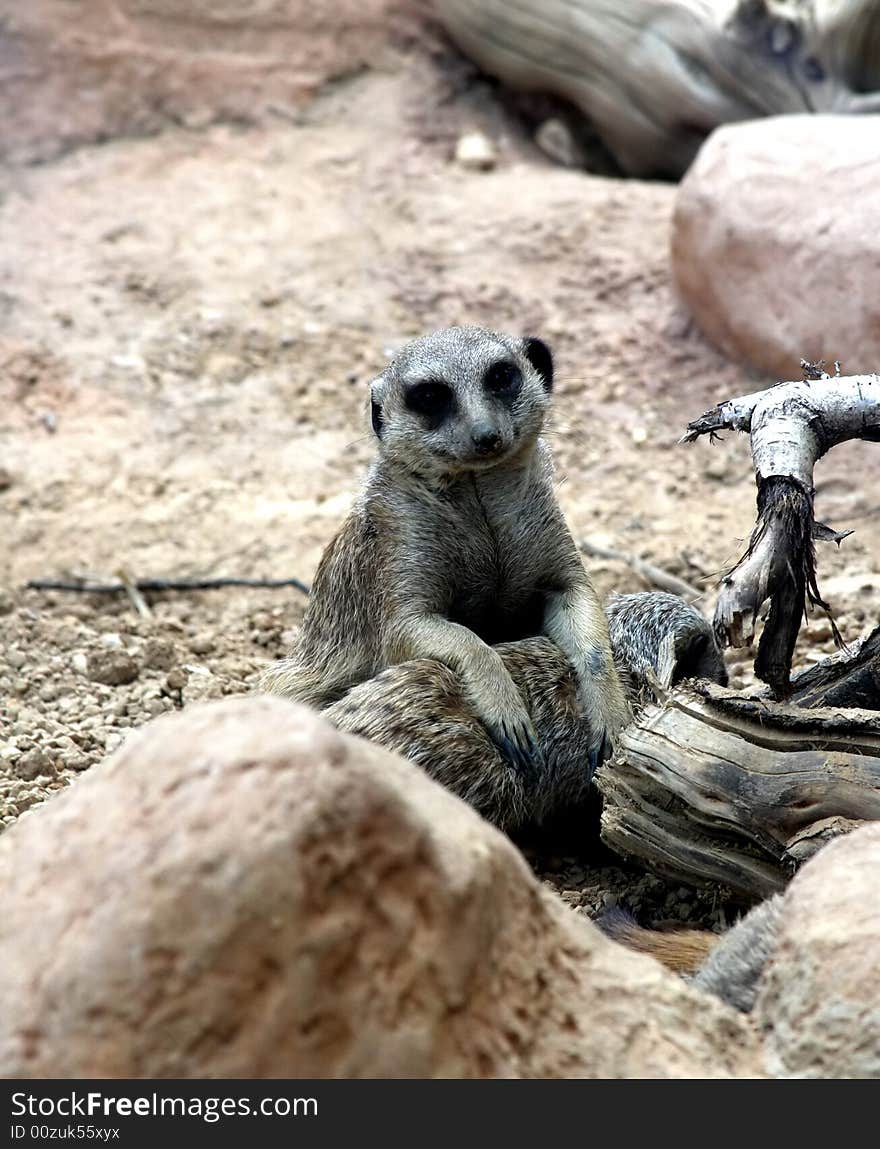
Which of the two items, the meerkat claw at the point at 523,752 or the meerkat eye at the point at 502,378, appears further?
the meerkat eye at the point at 502,378

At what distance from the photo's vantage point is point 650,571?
5.93m

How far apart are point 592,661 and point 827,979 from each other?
6.03 feet

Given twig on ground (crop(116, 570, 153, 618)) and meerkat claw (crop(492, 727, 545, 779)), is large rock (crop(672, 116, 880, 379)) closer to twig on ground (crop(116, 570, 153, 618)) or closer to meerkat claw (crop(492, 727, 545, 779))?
meerkat claw (crop(492, 727, 545, 779))

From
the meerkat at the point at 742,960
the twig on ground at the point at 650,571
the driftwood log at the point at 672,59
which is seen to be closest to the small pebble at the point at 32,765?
the meerkat at the point at 742,960

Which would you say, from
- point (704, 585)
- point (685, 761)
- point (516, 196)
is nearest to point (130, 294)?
point (516, 196)

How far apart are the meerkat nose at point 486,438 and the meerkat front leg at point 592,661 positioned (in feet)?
1.87

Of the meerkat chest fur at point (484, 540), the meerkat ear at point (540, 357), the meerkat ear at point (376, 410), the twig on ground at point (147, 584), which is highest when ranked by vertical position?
the meerkat ear at point (540, 357)

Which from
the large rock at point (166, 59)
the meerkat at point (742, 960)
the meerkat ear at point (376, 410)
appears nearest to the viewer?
the meerkat at point (742, 960)

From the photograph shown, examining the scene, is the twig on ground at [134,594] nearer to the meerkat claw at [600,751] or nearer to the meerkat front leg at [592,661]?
the meerkat front leg at [592,661]

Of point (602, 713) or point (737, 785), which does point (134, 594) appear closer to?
point (602, 713)

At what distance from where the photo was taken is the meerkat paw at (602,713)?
13.2ft

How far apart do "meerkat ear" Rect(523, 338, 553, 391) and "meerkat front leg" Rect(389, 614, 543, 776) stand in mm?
969

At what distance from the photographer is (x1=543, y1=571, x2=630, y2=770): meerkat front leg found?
13.3 ft
